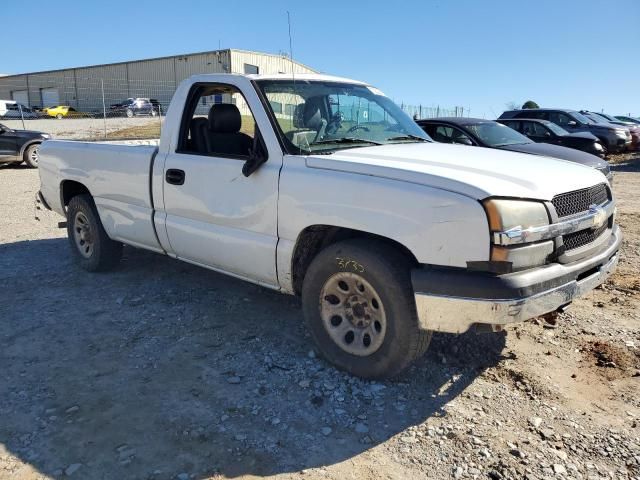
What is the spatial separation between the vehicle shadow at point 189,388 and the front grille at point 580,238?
101cm

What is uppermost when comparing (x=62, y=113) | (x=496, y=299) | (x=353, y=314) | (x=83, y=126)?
(x=62, y=113)

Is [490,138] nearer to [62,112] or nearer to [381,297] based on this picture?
[381,297]

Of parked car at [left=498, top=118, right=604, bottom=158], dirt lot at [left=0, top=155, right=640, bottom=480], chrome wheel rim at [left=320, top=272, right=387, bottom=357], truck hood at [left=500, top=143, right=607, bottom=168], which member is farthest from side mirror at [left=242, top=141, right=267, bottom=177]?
parked car at [left=498, top=118, right=604, bottom=158]

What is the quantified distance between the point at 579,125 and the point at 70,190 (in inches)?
645

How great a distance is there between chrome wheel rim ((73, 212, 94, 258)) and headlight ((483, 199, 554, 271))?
4.37 meters

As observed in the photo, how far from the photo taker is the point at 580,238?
3.23 m

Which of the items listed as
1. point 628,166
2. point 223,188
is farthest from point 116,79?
point 223,188

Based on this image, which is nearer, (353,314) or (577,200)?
(577,200)

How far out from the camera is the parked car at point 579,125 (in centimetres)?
1748

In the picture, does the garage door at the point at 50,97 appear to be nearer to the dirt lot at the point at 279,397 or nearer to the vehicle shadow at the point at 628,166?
the vehicle shadow at the point at 628,166

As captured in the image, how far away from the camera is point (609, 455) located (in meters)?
2.73

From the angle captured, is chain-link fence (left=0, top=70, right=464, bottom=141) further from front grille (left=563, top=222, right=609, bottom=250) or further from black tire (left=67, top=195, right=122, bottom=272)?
front grille (left=563, top=222, right=609, bottom=250)

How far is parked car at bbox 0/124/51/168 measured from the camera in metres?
15.2

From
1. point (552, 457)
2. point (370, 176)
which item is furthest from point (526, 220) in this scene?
→ point (552, 457)
